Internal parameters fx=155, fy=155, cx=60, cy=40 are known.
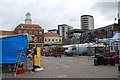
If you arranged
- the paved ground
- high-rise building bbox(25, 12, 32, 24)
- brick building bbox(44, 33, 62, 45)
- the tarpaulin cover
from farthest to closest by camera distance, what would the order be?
1. high-rise building bbox(25, 12, 32, 24)
2. brick building bbox(44, 33, 62, 45)
3. the tarpaulin cover
4. the paved ground

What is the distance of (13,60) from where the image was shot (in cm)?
1329

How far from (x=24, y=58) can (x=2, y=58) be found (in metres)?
1.85

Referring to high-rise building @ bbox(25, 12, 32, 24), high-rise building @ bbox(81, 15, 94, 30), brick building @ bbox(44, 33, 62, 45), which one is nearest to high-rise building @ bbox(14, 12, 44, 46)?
brick building @ bbox(44, 33, 62, 45)

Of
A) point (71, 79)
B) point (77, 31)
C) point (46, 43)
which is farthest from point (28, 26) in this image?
point (71, 79)

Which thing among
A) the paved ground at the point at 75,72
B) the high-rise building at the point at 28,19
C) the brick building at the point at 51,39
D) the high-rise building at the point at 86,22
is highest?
the high-rise building at the point at 86,22

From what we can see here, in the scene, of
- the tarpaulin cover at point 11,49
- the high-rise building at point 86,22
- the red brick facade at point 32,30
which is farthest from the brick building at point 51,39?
the high-rise building at point 86,22

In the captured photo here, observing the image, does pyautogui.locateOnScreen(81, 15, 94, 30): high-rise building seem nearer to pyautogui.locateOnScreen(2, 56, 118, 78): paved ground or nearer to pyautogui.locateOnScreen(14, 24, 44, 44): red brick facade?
pyautogui.locateOnScreen(14, 24, 44, 44): red brick facade

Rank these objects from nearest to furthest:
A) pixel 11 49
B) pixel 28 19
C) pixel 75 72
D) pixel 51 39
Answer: pixel 75 72, pixel 11 49, pixel 51 39, pixel 28 19

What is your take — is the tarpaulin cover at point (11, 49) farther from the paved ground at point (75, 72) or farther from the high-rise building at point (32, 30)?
the high-rise building at point (32, 30)

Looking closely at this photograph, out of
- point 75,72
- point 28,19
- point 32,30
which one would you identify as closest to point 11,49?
point 75,72

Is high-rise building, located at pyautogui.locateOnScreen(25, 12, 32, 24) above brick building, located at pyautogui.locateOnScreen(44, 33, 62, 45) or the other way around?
above

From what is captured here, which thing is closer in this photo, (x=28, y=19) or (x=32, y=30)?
(x=32, y=30)

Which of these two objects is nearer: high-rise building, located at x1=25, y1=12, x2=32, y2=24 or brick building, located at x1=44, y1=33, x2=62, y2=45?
brick building, located at x1=44, y1=33, x2=62, y2=45

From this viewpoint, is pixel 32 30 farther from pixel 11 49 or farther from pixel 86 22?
pixel 86 22
